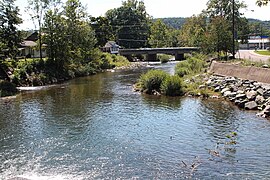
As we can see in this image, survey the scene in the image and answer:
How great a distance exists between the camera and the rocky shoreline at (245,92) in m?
28.8

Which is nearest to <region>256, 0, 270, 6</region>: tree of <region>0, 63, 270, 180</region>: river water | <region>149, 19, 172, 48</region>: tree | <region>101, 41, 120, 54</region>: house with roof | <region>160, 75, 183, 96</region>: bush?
<region>0, 63, 270, 180</region>: river water

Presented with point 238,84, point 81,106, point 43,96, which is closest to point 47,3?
point 43,96

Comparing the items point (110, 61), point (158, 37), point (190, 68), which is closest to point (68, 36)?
point (110, 61)

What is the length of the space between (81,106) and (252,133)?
1727cm

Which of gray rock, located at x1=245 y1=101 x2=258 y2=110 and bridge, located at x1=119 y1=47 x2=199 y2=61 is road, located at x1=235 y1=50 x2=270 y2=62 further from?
bridge, located at x1=119 y1=47 x2=199 y2=61

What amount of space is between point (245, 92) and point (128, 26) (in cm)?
10211

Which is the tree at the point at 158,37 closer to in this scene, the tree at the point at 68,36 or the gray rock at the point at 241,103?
the tree at the point at 68,36

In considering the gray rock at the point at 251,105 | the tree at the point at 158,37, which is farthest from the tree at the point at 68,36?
the tree at the point at 158,37

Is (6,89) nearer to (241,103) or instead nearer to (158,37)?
(241,103)

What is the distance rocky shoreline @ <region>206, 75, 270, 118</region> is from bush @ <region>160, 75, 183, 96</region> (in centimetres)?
374

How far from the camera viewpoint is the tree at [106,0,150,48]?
13000 centimetres

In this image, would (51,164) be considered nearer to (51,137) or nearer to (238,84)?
(51,137)

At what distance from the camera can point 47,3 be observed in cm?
5997

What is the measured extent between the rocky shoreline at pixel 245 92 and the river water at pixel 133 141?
3.78 ft
